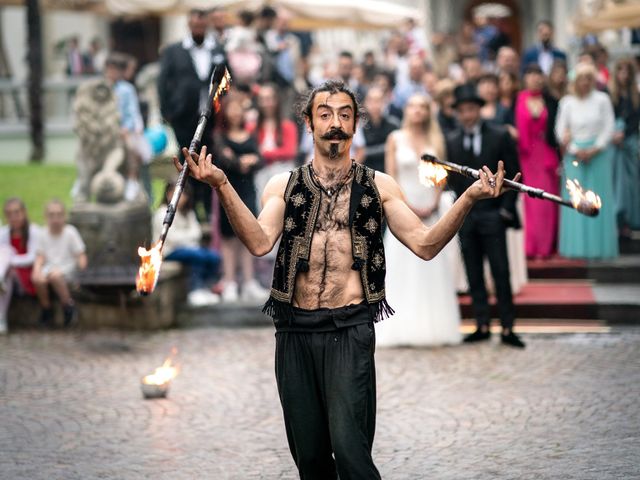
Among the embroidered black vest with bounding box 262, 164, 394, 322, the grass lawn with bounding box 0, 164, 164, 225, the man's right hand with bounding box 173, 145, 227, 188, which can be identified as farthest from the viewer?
the grass lawn with bounding box 0, 164, 164, 225

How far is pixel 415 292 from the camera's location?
1116cm

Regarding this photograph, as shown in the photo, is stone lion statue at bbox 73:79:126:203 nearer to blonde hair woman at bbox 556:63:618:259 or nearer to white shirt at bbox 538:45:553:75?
blonde hair woman at bbox 556:63:618:259

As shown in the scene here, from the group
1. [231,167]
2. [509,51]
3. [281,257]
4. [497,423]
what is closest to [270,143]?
[231,167]

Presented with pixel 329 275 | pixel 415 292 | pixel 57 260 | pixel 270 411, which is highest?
pixel 329 275

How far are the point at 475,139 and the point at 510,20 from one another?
68.0 feet

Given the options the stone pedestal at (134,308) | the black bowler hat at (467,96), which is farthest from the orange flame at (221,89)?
the stone pedestal at (134,308)

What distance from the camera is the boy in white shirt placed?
39.5ft

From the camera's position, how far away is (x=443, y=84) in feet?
45.6

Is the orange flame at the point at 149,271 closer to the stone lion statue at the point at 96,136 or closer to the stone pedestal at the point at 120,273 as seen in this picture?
the stone pedestal at the point at 120,273

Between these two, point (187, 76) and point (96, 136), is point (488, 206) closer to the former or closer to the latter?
point (187, 76)

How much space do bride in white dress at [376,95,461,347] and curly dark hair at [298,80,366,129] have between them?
5.17 meters

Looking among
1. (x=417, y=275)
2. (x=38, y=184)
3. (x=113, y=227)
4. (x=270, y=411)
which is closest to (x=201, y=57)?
(x=113, y=227)

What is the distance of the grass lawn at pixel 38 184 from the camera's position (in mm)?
17844

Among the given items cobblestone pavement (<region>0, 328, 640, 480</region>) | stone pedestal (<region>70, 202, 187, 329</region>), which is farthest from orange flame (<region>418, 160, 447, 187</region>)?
stone pedestal (<region>70, 202, 187, 329</region>)
